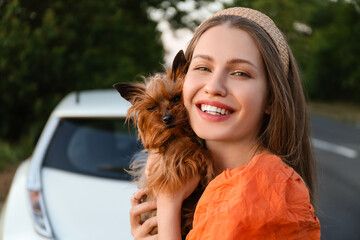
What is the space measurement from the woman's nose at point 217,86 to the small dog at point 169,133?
0.95 ft

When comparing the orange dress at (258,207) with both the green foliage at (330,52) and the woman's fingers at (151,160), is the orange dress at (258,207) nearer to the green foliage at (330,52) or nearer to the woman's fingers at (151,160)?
the woman's fingers at (151,160)

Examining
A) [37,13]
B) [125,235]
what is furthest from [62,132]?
[37,13]

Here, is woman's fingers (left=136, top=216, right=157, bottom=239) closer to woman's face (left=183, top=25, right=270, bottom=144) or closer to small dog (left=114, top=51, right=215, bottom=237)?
small dog (left=114, top=51, right=215, bottom=237)

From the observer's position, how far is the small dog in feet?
5.42

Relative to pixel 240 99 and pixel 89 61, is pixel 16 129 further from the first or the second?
pixel 240 99

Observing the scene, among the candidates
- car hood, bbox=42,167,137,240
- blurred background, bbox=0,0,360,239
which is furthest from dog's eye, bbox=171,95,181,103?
blurred background, bbox=0,0,360,239

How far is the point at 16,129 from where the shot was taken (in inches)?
367

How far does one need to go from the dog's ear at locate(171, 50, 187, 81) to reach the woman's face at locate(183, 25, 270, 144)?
0.55ft

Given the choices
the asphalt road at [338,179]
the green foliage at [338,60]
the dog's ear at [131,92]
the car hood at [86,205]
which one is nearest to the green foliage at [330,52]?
the green foliage at [338,60]

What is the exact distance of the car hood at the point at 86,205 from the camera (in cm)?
233

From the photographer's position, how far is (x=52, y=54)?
816 centimetres

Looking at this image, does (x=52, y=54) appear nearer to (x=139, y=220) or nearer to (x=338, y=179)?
(x=338, y=179)

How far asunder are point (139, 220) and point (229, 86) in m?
0.79

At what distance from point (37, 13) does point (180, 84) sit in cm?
791
